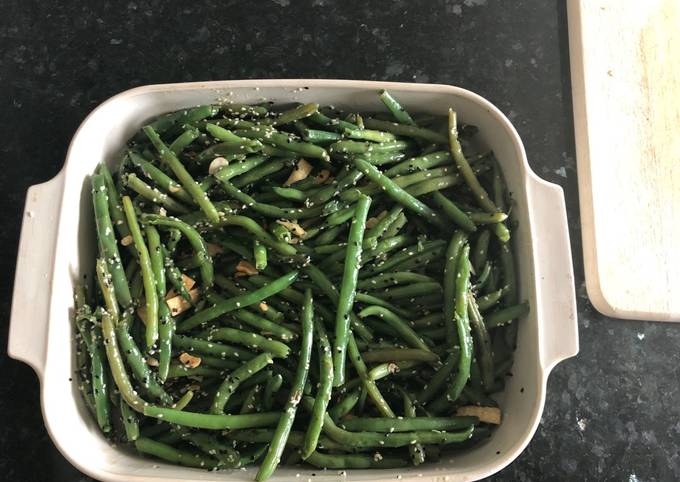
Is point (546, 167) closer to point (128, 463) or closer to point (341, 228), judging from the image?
point (341, 228)

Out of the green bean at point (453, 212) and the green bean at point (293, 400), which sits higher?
the green bean at point (453, 212)

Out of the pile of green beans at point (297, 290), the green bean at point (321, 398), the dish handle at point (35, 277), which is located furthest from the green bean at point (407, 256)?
the dish handle at point (35, 277)

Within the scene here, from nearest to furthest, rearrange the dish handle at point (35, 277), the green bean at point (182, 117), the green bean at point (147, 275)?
the dish handle at point (35, 277), the green bean at point (147, 275), the green bean at point (182, 117)

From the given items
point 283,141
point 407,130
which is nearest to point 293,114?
point 283,141

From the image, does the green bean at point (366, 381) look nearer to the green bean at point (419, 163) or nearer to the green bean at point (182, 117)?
the green bean at point (419, 163)

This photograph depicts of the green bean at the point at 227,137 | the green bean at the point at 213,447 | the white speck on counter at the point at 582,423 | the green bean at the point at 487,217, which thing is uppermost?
the green bean at the point at 227,137

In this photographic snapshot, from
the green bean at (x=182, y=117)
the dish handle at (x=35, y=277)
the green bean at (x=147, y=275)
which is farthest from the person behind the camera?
the green bean at (x=182, y=117)
